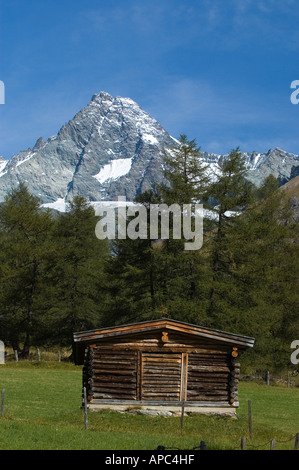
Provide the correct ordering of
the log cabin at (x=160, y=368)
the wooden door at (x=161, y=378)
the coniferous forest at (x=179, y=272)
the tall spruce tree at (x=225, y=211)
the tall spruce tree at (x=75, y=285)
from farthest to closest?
1. the tall spruce tree at (x=75, y=285)
2. the tall spruce tree at (x=225, y=211)
3. the coniferous forest at (x=179, y=272)
4. the wooden door at (x=161, y=378)
5. the log cabin at (x=160, y=368)

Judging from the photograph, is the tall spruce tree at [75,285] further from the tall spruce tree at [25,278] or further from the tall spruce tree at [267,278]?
the tall spruce tree at [267,278]

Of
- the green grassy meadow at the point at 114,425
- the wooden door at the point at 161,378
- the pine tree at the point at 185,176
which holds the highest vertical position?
the pine tree at the point at 185,176

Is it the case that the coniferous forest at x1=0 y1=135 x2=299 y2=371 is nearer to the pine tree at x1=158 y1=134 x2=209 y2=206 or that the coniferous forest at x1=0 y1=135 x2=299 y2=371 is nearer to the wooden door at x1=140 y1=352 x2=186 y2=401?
the pine tree at x1=158 y1=134 x2=209 y2=206

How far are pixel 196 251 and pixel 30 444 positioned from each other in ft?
83.5

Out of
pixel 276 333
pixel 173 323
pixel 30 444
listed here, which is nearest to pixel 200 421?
pixel 173 323

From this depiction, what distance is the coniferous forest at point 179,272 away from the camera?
39719 millimetres

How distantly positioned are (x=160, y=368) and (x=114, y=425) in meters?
4.06

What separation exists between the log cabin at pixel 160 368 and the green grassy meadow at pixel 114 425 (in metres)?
0.81

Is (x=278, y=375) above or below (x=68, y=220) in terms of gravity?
below

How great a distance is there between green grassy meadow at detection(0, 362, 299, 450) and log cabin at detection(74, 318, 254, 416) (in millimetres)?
812

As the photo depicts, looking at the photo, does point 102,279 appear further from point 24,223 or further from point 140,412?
point 140,412

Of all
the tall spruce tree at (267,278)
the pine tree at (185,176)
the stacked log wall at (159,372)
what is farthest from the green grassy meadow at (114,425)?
the pine tree at (185,176)

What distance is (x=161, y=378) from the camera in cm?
2436
